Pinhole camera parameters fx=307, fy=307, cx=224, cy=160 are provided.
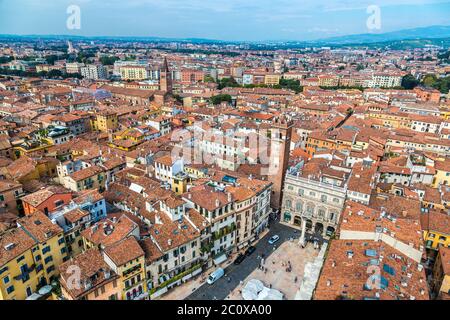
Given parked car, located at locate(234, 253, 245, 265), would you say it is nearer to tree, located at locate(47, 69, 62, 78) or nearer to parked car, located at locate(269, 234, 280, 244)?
parked car, located at locate(269, 234, 280, 244)

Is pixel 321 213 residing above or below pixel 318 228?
above

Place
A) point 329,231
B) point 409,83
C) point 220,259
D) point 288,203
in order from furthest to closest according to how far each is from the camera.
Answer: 1. point 409,83
2. point 288,203
3. point 329,231
4. point 220,259

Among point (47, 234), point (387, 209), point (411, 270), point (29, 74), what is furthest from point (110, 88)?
point (411, 270)

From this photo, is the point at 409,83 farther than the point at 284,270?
Yes

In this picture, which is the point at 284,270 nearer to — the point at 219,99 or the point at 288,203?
the point at 288,203

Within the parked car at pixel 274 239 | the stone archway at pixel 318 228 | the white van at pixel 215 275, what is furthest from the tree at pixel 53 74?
the white van at pixel 215 275

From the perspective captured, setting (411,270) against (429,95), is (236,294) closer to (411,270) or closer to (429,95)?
(411,270)

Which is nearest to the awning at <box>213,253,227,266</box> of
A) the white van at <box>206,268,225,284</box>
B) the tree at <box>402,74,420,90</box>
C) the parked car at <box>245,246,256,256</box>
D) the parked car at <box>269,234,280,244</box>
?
the white van at <box>206,268,225,284</box>

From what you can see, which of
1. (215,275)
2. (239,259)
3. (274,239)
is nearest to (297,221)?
(274,239)

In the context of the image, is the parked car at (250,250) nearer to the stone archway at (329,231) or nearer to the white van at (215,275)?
the white van at (215,275)
